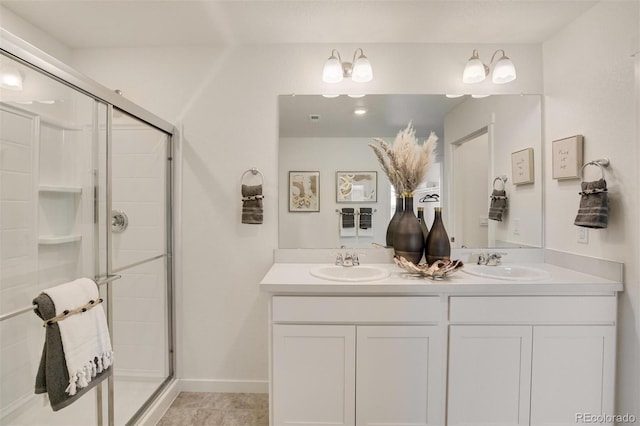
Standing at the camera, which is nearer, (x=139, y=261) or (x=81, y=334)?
(x=81, y=334)

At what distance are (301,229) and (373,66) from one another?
1.22 metres

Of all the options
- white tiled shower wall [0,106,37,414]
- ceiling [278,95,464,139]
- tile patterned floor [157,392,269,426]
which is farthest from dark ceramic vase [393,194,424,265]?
white tiled shower wall [0,106,37,414]

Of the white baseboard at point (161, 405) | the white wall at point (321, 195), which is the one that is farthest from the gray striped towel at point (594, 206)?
the white baseboard at point (161, 405)

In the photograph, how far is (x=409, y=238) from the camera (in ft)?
5.77

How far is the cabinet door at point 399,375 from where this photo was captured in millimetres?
1463

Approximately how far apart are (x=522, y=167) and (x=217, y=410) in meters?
2.53

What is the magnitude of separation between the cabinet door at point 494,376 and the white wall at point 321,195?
0.81m

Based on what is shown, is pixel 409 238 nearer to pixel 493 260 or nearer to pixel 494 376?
pixel 493 260

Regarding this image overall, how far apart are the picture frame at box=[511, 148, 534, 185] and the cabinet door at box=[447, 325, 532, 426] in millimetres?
1003

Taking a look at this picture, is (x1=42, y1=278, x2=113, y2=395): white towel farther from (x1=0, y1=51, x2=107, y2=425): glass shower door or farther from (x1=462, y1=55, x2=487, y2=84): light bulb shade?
(x1=462, y1=55, x2=487, y2=84): light bulb shade

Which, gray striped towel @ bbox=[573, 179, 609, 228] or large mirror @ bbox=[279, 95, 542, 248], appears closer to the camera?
gray striped towel @ bbox=[573, 179, 609, 228]

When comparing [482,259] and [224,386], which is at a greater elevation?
[482,259]

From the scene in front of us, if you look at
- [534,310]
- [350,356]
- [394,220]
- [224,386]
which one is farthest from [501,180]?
[224,386]

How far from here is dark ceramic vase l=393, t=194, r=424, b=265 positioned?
5.77 feet
